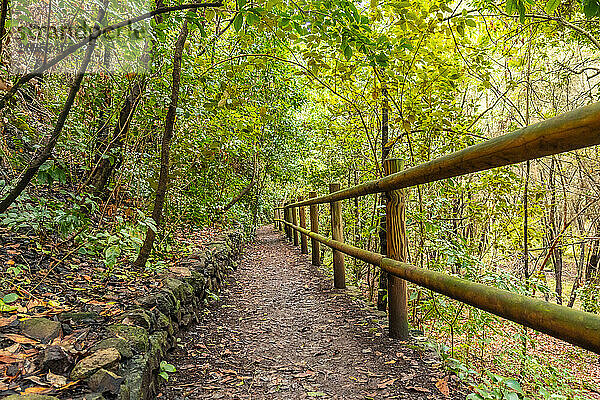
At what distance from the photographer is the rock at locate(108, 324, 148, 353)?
6.87 ft

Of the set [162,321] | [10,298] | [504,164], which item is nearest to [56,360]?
[10,298]

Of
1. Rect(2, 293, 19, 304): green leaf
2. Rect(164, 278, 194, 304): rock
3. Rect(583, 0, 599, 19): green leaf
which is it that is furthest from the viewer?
Rect(164, 278, 194, 304): rock

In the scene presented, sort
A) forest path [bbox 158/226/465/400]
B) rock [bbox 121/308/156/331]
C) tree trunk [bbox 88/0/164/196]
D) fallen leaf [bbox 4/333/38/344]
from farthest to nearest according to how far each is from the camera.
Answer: tree trunk [bbox 88/0/164/196] < rock [bbox 121/308/156/331] < forest path [bbox 158/226/465/400] < fallen leaf [bbox 4/333/38/344]

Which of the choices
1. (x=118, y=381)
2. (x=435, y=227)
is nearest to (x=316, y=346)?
(x=435, y=227)

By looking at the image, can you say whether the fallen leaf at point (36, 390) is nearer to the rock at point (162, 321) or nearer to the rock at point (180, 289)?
the rock at point (162, 321)

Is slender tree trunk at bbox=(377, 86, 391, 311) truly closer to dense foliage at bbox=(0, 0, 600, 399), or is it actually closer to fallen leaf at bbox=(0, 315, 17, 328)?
dense foliage at bbox=(0, 0, 600, 399)

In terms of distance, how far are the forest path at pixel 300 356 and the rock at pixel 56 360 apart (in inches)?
27.6

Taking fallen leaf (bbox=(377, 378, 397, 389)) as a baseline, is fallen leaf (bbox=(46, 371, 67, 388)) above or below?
above

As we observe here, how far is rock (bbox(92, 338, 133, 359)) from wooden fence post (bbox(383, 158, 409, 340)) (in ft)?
5.51

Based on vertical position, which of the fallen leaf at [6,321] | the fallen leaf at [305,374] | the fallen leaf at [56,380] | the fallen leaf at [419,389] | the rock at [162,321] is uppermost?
the fallen leaf at [6,321]

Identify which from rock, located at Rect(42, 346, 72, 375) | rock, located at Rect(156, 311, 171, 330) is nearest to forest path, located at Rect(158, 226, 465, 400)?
rock, located at Rect(156, 311, 171, 330)

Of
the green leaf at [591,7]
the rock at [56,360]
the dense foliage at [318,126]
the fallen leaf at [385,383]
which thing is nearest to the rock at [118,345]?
the rock at [56,360]

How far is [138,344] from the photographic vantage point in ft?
6.95

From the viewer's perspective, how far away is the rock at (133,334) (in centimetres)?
209
